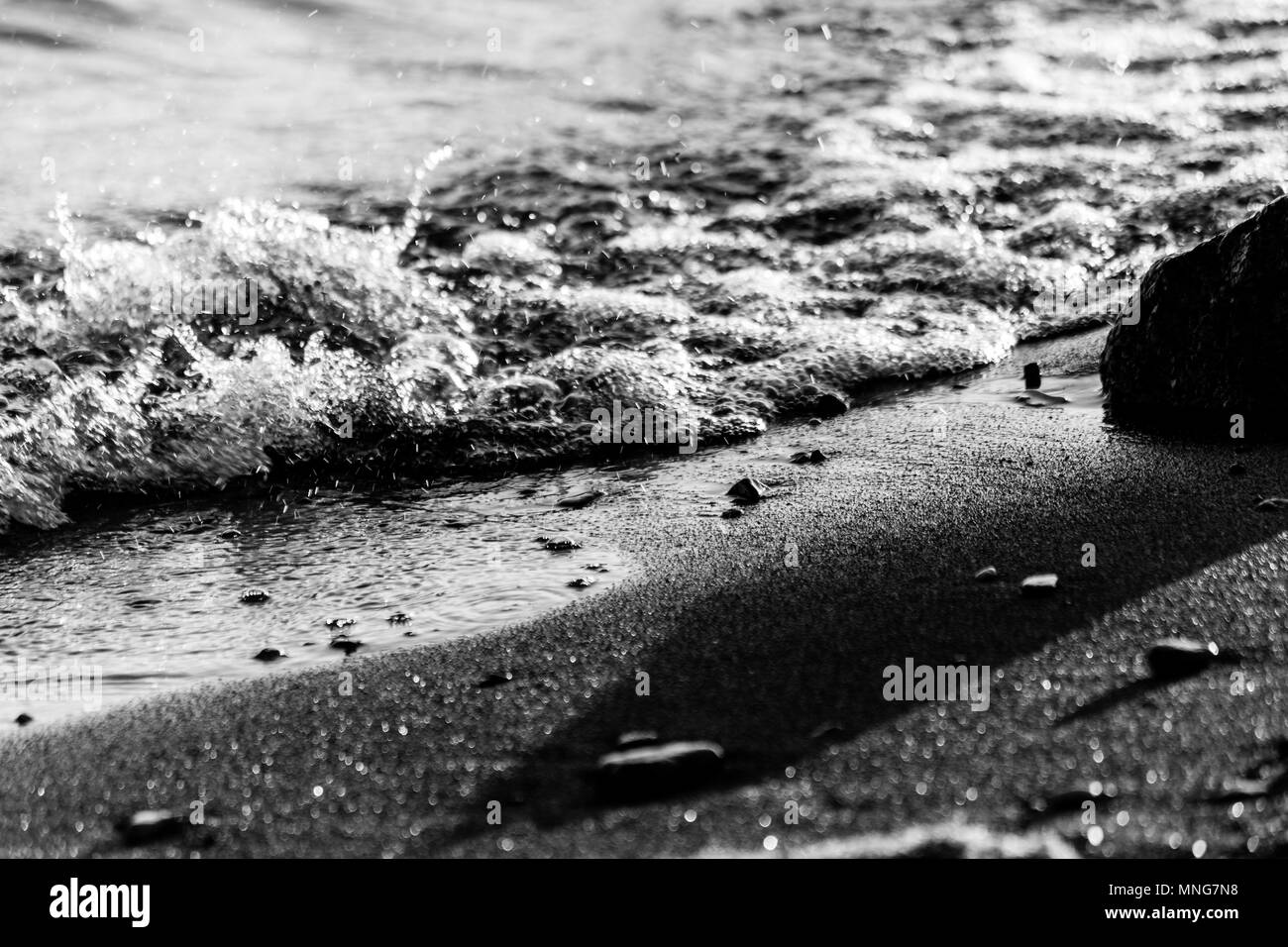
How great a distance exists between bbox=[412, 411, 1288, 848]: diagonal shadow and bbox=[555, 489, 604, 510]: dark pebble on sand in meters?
0.74

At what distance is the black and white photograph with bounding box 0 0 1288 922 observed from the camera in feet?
7.66

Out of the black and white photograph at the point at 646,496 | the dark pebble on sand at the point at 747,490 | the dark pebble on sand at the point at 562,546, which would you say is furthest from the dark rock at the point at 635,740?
the dark pebble on sand at the point at 747,490

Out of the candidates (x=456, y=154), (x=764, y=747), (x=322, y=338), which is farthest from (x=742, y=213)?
(x=764, y=747)

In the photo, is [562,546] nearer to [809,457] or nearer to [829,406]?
[809,457]

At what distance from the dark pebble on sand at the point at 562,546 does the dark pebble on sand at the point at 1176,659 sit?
1.79 m

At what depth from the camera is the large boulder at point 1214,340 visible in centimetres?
427

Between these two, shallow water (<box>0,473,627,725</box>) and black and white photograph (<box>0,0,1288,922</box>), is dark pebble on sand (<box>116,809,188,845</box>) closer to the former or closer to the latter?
black and white photograph (<box>0,0,1288,922</box>)

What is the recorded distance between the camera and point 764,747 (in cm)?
253

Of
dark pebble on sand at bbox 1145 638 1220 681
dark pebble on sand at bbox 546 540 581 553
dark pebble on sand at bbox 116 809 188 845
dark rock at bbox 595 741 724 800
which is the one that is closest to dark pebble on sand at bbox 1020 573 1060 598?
dark pebble on sand at bbox 1145 638 1220 681

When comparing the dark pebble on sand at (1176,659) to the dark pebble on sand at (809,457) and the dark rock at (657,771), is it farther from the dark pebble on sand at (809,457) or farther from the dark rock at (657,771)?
the dark pebble on sand at (809,457)

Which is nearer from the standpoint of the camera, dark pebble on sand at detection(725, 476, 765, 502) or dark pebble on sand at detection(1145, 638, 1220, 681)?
dark pebble on sand at detection(1145, 638, 1220, 681)
